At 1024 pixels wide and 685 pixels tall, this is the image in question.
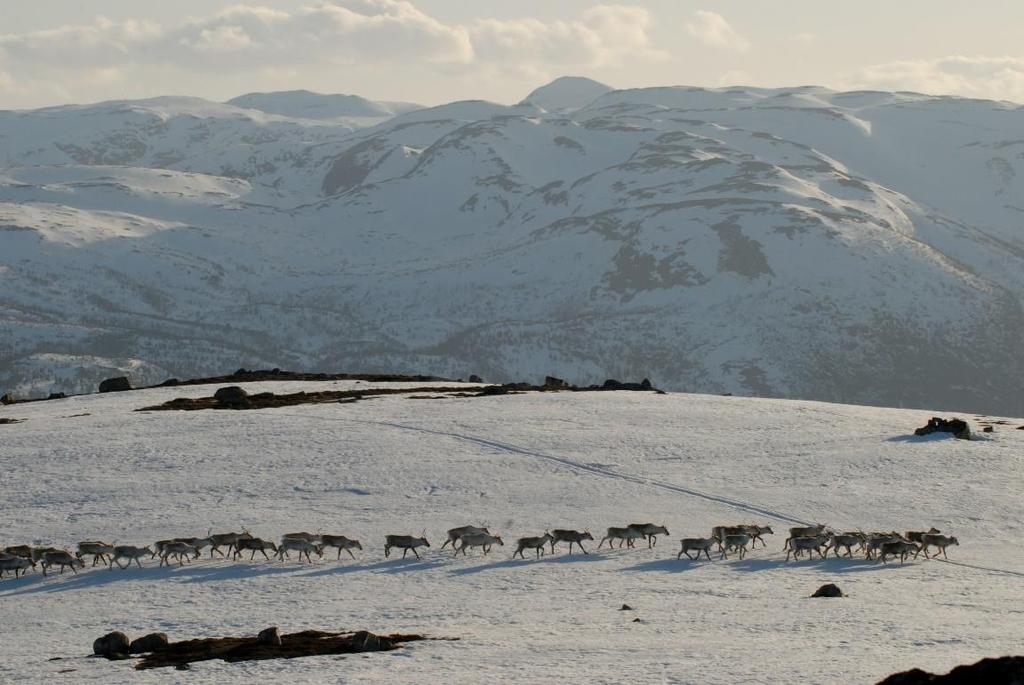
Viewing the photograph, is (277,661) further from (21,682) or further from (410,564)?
(410,564)

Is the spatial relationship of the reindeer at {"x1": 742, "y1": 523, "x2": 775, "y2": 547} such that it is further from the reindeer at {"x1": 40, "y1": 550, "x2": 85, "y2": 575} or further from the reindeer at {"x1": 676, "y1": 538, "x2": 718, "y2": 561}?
the reindeer at {"x1": 40, "y1": 550, "x2": 85, "y2": 575}

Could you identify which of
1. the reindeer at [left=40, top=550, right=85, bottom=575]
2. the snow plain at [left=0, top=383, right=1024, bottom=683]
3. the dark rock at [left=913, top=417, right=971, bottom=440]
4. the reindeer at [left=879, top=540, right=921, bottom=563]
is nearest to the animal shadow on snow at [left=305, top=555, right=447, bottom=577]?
the snow plain at [left=0, top=383, right=1024, bottom=683]

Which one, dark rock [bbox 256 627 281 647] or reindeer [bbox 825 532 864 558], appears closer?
dark rock [bbox 256 627 281 647]

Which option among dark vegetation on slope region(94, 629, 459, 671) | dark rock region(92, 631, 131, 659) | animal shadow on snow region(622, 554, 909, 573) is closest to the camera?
dark vegetation on slope region(94, 629, 459, 671)

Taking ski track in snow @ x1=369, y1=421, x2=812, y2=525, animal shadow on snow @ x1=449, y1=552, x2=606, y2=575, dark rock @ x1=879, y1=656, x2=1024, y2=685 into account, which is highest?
dark rock @ x1=879, y1=656, x2=1024, y2=685

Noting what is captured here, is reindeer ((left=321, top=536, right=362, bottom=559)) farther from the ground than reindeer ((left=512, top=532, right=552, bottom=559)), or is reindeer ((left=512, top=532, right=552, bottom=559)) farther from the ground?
reindeer ((left=512, top=532, right=552, bottom=559))

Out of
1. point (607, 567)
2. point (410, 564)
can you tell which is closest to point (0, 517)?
point (410, 564)

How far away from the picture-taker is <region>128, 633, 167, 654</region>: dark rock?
31.4m

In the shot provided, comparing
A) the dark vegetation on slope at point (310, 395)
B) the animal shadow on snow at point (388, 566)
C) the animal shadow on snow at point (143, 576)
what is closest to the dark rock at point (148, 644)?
the animal shadow on snow at point (143, 576)

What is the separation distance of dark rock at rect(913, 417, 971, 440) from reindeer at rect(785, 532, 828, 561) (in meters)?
25.9

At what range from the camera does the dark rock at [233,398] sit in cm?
7981

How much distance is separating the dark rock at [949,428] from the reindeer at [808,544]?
1020 inches

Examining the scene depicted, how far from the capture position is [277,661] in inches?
1171

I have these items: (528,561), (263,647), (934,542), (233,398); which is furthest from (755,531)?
(233,398)
